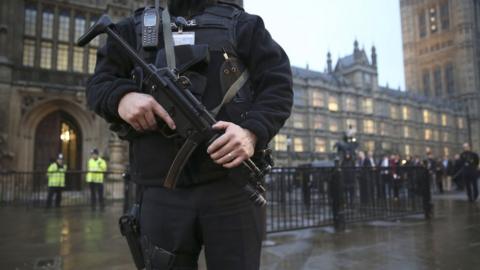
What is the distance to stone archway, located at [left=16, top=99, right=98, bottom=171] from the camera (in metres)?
16.0

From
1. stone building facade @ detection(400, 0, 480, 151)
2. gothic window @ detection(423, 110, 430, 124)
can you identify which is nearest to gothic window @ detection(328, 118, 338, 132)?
gothic window @ detection(423, 110, 430, 124)

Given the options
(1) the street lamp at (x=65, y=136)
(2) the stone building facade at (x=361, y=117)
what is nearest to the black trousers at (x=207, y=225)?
(1) the street lamp at (x=65, y=136)

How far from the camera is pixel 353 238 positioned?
242 inches

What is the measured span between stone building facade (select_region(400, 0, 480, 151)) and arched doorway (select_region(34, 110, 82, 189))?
216 ft

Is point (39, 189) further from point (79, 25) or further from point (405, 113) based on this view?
point (405, 113)

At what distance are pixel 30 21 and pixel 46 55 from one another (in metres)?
1.63

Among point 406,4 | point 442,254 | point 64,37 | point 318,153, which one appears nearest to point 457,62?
point 406,4

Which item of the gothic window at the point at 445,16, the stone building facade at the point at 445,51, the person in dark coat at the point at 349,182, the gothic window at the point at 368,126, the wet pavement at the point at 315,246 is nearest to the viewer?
the wet pavement at the point at 315,246

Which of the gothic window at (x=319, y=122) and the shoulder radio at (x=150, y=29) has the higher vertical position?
the gothic window at (x=319, y=122)

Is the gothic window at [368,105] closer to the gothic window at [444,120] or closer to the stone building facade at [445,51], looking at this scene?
the gothic window at [444,120]

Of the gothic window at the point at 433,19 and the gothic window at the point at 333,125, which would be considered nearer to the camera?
the gothic window at the point at 333,125

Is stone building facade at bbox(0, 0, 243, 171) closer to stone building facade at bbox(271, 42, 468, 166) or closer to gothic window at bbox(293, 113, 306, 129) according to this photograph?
stone building facade at bbox(271, 42, 468, 166)

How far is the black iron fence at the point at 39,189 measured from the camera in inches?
500

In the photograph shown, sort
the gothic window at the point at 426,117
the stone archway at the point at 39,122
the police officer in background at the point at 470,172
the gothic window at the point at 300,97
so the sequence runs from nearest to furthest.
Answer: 1. the police officer in background at the point at 470,172
2. the stone archway at the point at 39,122
3. the gothic window at the point at 300,97
4. the gothic window at the point at 426,117
